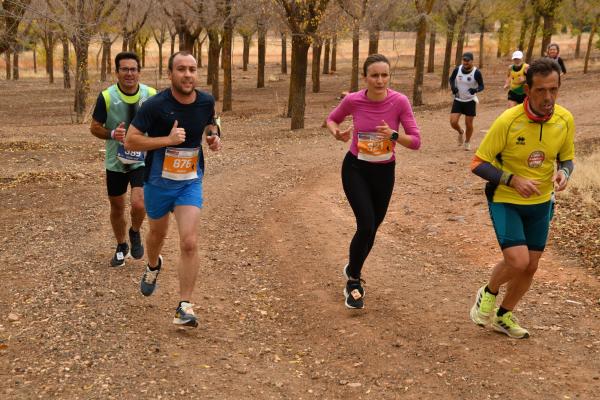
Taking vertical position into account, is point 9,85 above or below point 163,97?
below

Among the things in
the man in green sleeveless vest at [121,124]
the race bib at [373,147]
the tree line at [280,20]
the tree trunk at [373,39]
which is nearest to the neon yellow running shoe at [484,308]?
the race bib at [373,147]

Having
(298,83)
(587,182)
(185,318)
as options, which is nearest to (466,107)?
(587,182)

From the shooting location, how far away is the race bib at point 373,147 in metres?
5.89

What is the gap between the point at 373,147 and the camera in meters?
5.91

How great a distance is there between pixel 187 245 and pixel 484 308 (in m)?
2.28

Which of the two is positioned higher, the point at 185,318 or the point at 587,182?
the point at 587,182

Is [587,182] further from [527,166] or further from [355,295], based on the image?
[527,166]

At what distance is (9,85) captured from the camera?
43781mm

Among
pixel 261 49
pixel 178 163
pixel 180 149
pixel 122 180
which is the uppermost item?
pixel 261 49

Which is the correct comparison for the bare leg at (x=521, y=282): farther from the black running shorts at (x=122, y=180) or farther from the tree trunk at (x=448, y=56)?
the tree trunk at (x=448, y=56)

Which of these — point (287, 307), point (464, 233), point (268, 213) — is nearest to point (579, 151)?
point (464, 233)

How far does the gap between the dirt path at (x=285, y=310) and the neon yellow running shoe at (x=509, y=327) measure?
10 centimetres

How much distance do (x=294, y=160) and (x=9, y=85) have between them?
34851 millimetres

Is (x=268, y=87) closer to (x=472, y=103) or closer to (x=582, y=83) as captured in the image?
(x=582, y=83)
